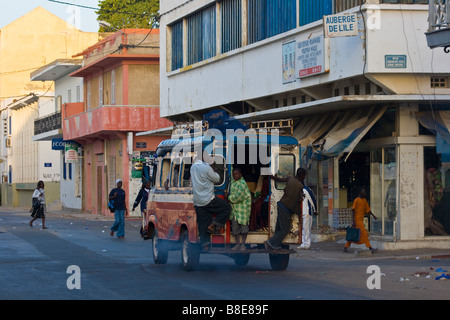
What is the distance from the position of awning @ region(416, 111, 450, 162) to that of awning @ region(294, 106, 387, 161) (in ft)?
3.37

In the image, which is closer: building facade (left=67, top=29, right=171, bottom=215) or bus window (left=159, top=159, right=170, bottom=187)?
bus window (left=159, top=159, right=170, bottom=187)

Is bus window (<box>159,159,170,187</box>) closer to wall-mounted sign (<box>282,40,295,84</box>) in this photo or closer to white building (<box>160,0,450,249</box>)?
white building (<box>160,0,450,249</box>)

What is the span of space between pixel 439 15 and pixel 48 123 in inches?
1631

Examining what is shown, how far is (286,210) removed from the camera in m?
15.5

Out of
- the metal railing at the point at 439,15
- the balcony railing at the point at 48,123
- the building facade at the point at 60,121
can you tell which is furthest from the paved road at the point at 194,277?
the balcony railing at the point at 48,123

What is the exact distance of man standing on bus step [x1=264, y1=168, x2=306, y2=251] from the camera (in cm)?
1539

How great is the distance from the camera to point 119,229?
26.2 m

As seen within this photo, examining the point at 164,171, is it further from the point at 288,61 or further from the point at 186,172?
the point at 288,61

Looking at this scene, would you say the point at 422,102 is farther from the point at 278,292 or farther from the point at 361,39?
the point at 278,292

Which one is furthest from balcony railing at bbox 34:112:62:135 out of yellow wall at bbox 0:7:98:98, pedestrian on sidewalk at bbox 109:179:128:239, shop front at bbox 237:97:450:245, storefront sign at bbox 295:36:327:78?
shop front at bbox 237:97:450:245

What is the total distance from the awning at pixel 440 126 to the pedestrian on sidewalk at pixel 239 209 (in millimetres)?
6941

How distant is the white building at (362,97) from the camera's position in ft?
65.9

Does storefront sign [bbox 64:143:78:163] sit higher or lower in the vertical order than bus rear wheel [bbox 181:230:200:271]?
higher

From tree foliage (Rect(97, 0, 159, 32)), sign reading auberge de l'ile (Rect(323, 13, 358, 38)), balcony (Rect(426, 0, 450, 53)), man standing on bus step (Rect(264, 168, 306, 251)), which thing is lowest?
man standing on bus step (Rect(264, 168, 306, 251))
